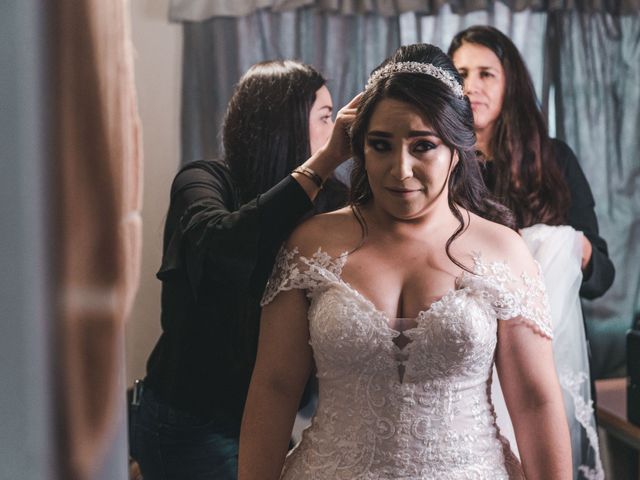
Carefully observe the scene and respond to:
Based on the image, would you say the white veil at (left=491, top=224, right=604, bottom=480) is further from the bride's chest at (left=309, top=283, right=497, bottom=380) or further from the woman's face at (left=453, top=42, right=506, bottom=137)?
the bride's chest at (left=309, top=283, right=497, bottom=380)

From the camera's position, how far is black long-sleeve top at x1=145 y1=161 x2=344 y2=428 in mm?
1363

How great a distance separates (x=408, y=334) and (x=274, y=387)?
0.83 feet

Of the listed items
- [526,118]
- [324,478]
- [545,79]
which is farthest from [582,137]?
[324,478]

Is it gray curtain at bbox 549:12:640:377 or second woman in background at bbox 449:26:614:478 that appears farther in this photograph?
gray curtain at bbox 549:12:640:377

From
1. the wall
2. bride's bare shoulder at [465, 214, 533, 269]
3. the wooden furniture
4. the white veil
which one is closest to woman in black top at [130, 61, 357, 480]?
bride's bare shoulder at [465, 214, 533, 269]

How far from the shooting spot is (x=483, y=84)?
200cm

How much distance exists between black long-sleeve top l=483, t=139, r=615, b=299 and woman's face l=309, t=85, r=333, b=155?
0.78 meters

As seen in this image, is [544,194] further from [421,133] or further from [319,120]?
[421,133]

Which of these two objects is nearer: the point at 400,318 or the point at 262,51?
the point at 400,318

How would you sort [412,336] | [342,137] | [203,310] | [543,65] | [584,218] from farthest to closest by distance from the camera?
[543,65], [584,218], [203,310], [342,137], [412,336]

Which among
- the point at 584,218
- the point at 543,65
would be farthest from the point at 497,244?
the point at 543,65

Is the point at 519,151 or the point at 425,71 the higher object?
the point at 425,71

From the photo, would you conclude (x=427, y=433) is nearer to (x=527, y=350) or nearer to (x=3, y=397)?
(x=527, y=350)

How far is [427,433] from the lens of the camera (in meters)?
1.26
